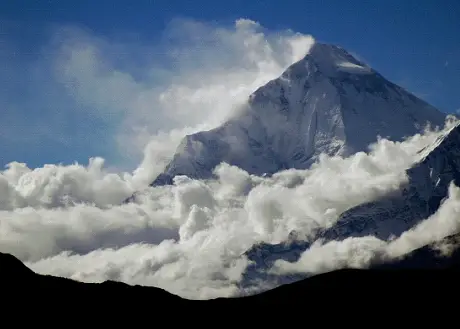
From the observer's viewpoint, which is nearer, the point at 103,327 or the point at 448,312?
the point at 103,327

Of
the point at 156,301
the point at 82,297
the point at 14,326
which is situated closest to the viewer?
the point at 14,326

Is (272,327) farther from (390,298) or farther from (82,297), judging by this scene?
(82,297)

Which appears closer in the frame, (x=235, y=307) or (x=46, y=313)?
(x=46, y=313)

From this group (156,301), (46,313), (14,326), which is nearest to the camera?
(14,326)

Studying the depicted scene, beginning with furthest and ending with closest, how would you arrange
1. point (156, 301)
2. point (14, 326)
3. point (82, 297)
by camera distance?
point (156, 301) < point (82, 297) < point (14, 326)

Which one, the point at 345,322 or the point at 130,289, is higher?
the point at 130,289

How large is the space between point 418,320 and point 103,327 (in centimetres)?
7908

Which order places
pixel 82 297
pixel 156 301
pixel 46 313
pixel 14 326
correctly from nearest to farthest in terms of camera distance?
pixel 14 326
pixel 46 313
pixel 82 297
pixel 156 301

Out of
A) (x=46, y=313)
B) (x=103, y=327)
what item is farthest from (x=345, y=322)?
(x=46, y=313)

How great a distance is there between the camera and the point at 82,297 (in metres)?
175

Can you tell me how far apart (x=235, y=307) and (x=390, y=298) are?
43498 mm

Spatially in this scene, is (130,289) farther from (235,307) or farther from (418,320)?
(418,320)

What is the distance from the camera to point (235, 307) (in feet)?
645

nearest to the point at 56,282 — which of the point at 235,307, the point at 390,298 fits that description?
the point at 235,307
